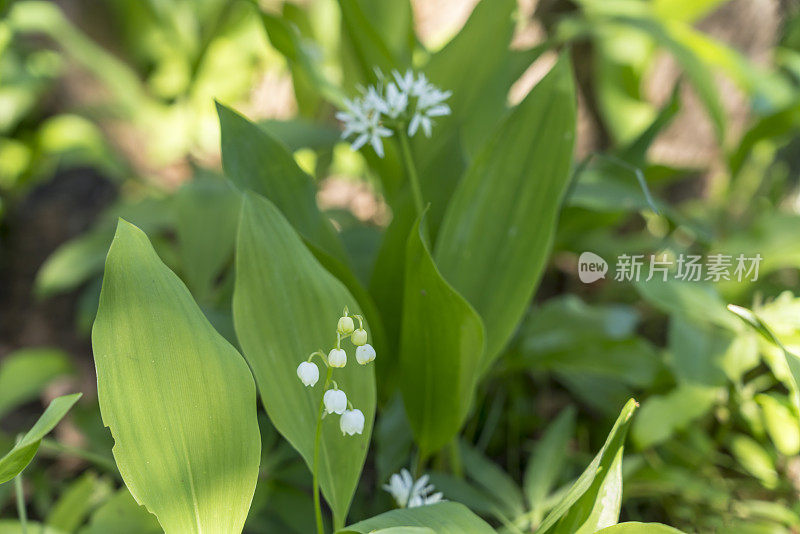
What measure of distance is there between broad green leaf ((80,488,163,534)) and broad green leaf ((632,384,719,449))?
0.59 meters

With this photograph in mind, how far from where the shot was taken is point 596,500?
53cm

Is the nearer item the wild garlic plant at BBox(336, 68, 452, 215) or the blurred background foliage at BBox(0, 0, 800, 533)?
the wild garlic plant at BBox(336, 68, 452, 215)

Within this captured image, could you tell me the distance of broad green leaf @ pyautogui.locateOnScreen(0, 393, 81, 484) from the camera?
46 centimetres

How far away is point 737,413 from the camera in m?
0.93

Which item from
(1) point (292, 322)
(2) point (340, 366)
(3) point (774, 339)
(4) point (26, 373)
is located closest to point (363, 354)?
(2) point (340, 366)

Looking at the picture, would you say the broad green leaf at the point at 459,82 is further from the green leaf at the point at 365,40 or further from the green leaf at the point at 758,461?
the green leaf at the point at 758,461

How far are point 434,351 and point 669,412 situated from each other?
0.36 m

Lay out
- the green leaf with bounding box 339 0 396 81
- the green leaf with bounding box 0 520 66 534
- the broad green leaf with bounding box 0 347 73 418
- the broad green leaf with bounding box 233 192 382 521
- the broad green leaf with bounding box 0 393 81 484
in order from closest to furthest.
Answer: the broad green leaf with bounding box 0 393 81 484 → the broad green leaf with bounding box 233 192 382 521 → the green leaf with bounding box 0 520 66 534 → the green leaf with bounding box 339 0 396 81 → the broad green leaf with bounding box 0 347 73 418

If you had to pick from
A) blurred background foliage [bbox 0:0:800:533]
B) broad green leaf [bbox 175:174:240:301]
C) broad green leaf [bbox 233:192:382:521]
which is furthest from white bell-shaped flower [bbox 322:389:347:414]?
broad green leaf [bbox 175:174:240:301]

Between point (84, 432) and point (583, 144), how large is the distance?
4.12 feet

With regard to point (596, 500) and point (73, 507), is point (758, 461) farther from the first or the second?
point (73, 507)

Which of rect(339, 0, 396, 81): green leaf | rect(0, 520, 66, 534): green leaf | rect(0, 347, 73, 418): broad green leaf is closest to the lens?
rect(0, 520, 66, 534): green leaf

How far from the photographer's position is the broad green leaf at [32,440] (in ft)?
1.52

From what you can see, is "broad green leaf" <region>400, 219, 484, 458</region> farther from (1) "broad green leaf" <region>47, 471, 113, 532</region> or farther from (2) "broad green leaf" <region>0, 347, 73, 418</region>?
(2) "broad green leaf" <region>0, 347, 73, 418</region>
